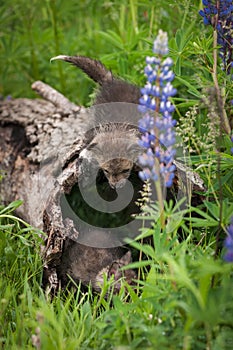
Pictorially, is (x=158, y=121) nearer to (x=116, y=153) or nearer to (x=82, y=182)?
(x=116, y=153)

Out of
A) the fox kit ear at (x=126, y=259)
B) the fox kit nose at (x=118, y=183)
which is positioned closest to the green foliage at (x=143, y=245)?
the fox kit ear at (x=126, y=259)

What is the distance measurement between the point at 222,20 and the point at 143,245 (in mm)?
1150

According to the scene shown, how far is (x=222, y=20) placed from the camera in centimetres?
262

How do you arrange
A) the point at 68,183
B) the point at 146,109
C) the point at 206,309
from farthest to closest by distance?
1. the point at 68,183
2. the point at 146,109
3. the point at 206,309

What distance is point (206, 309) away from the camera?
169 cm

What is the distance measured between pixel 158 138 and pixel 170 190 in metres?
0.96

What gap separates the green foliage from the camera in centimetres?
183

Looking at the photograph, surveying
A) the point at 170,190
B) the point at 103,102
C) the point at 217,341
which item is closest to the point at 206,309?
the point at 217,341

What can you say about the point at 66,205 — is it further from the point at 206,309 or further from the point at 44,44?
the point at 44,44

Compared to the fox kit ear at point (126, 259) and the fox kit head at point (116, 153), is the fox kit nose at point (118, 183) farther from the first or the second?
the fox kit ear at point (126, 259)

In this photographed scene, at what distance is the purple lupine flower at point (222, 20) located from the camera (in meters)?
2.55

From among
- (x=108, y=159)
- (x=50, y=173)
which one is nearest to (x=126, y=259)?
(x=108, y=159)

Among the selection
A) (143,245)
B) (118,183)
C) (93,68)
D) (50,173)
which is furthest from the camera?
(93,68)

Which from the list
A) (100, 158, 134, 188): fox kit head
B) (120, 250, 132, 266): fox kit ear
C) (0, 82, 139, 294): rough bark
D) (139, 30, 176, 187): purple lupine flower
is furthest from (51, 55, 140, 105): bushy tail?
(139, 30, 176, 187): purple lupine flower
